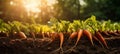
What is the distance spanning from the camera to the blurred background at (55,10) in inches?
871

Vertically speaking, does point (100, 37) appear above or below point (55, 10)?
below

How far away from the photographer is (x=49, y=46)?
581 cm

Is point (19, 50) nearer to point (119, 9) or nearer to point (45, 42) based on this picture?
point (45, 42)

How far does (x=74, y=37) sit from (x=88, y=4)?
1182 inches

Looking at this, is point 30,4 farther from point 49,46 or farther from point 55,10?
point 49,46

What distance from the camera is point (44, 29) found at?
6.98 meters

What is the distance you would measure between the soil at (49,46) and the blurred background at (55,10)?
14.5 metres

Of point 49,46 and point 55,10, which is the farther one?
point 55,10

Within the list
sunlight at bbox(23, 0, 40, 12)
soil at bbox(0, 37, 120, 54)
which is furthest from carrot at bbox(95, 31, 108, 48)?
sunlight at bbox(23, 0, 40, 12)

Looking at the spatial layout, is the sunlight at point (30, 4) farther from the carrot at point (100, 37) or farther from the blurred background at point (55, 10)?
the carrot at point (100, 37)

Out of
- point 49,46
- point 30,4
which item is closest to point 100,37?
point 49,46

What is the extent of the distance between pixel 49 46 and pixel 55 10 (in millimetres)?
29350

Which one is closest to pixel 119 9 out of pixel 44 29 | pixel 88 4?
pixel 88 4

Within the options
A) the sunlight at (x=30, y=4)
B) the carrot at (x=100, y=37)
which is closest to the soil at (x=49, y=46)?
the carrot at (x=100, y=37)
